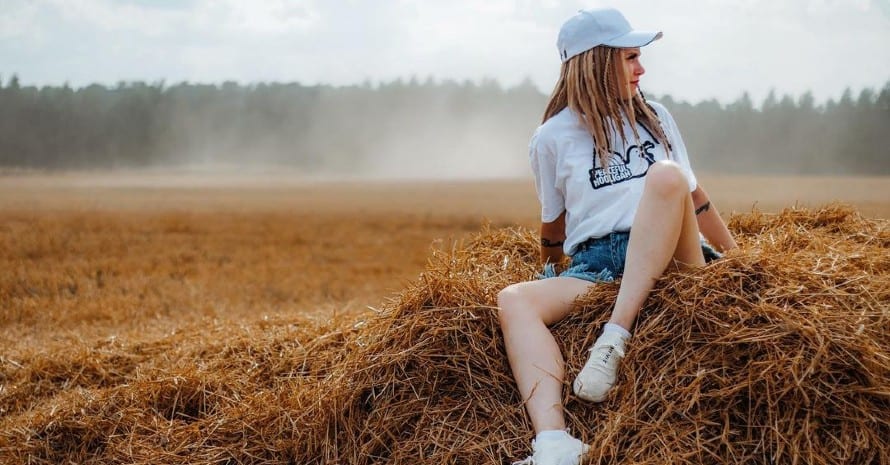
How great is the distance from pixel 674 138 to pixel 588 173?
1.55 ft

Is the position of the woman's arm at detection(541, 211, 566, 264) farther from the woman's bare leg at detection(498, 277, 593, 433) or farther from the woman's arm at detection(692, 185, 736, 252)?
the woman's arm at detection(692, 185, 736, 252)

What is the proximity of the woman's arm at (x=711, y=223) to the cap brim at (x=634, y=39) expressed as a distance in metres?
0.66

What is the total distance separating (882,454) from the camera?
221cm

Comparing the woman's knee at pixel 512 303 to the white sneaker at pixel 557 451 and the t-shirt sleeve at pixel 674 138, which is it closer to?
the white sneaker at pixel 557 451

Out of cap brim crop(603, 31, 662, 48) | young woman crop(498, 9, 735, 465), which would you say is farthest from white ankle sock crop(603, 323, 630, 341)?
cap brim crop(603, 31, 662, 48)

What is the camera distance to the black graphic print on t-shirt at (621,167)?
274 centimetres

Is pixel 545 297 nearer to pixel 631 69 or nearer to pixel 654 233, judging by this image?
pixel 654 233

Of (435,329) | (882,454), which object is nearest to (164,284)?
(435,329)

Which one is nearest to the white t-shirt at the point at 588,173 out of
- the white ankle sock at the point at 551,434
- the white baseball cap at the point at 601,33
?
the white baseball cap at the point at 601,33

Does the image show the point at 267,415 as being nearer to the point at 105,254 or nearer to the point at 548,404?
the point at 548,404

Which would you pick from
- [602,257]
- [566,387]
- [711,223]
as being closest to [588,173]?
[602,257]

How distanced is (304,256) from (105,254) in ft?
8.11

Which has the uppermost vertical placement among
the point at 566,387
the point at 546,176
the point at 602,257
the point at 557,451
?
the point at 546,176

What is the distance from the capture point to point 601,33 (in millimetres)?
2787
